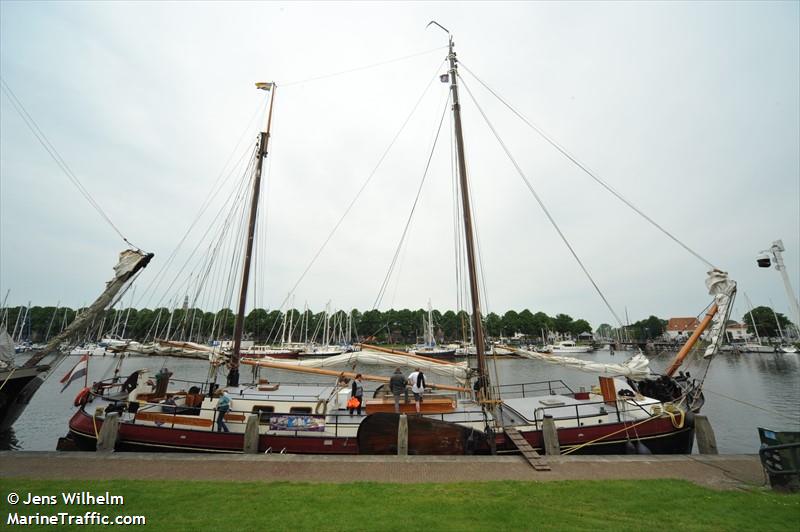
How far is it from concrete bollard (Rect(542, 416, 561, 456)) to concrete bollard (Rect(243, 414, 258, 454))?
31.0 ft

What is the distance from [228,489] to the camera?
7.27 m

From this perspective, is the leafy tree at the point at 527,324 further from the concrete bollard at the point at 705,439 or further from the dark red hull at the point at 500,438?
the concrete bollard at the point at 705,439

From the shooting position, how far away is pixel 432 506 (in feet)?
A: 21.2

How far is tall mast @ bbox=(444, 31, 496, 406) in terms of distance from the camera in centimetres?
1343

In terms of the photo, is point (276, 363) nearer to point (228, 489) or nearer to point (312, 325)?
point (228, 489)

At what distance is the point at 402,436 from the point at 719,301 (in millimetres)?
15045

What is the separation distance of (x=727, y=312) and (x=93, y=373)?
2696 inches

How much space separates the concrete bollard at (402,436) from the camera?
10.2 m

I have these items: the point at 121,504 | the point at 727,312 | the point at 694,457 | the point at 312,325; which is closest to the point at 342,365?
the point at 121,504

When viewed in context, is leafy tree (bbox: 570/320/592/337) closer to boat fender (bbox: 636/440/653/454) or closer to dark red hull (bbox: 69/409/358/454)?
boat fender (bbox: 636/440/653/454)

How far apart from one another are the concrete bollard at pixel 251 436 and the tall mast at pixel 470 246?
831cm

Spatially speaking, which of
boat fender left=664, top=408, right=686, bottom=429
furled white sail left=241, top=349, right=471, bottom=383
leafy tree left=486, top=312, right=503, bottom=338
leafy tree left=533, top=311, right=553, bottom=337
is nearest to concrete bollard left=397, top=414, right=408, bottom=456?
furled white sail left=241, top=349, right=471, bottom=383

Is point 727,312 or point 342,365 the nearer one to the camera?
point 727,312

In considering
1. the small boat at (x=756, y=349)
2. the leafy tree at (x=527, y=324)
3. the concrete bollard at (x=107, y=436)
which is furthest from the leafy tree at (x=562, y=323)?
the concrete bollard at (x=107, y=436)
